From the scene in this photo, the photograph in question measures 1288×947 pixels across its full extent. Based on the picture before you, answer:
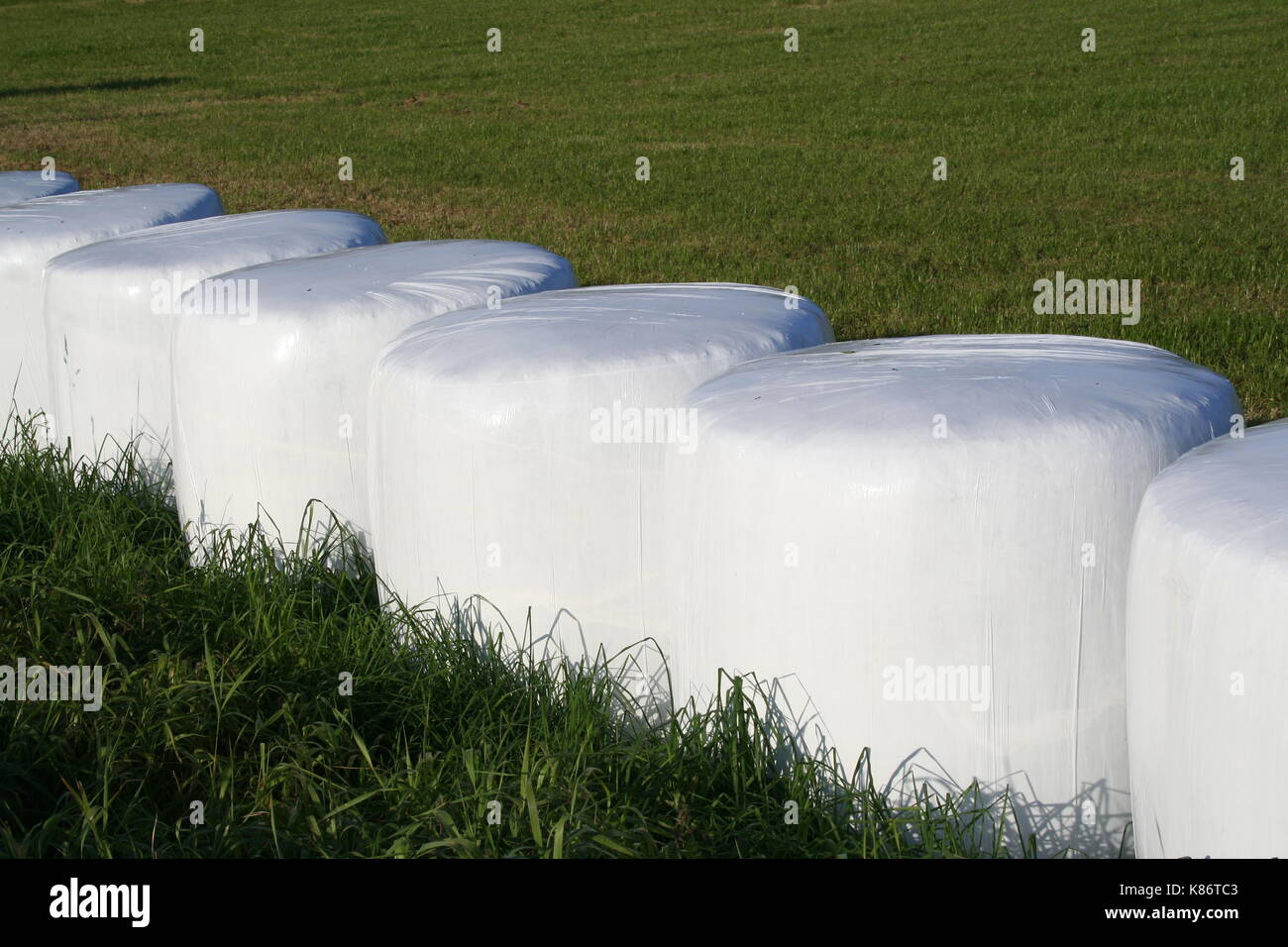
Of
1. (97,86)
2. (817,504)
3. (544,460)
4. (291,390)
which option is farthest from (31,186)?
(97,86)

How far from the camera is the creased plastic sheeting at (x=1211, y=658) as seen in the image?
76.0 inches

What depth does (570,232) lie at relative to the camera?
30.7 ft

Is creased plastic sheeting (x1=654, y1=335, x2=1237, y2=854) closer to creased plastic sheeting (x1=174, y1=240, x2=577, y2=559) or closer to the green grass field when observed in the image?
the green grass field

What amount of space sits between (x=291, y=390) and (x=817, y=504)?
1.66m

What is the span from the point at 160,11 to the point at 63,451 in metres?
27.6

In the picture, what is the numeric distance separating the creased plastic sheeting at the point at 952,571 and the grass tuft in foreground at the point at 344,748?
11 cm

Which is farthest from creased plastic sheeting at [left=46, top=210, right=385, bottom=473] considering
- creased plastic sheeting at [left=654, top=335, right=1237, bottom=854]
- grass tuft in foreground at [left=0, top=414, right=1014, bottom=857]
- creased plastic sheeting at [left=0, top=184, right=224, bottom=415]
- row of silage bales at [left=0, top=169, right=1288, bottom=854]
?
creased plastic sheeting at [left=654, top=335, right=1237, bottom=854]

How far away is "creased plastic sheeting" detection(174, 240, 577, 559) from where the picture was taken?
3.53m

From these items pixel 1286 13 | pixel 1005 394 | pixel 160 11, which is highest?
pixel 160 11

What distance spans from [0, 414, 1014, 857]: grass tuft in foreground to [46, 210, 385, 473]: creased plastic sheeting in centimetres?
69

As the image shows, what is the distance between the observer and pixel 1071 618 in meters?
2.33
